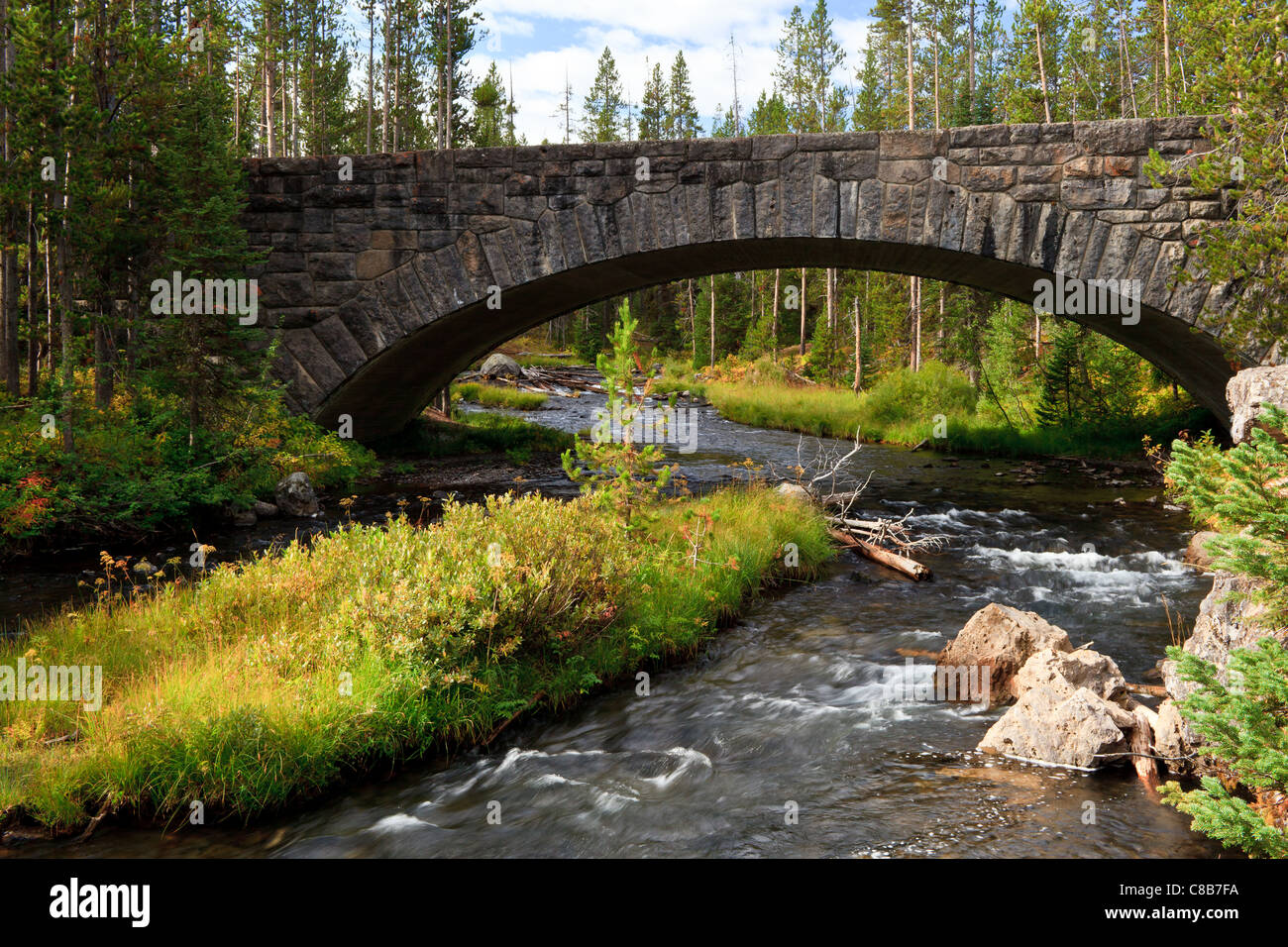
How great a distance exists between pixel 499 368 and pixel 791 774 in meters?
28.6

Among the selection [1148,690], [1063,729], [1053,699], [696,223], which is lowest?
[1148,690]

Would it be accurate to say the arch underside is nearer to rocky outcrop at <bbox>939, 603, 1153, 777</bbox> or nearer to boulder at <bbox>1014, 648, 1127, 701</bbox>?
rocky outcrop at <bbox>939, 603, 1153, 777</bbox>

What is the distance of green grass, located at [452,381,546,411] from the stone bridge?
1279 cm

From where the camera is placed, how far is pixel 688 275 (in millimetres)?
14477

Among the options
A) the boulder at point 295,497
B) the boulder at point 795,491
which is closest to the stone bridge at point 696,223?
the boulder at point 295,497

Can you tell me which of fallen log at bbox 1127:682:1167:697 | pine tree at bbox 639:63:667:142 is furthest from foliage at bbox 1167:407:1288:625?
pine tree at bbox 639:63:667:142

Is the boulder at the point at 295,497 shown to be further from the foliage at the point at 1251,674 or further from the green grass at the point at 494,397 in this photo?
the green grass at the point at 494,397

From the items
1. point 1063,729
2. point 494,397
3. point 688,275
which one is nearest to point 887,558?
point 1063,729

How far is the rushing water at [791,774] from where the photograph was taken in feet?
12.7

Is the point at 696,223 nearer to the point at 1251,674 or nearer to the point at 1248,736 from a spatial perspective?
the point at 1251,674

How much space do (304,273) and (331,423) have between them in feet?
8.29
